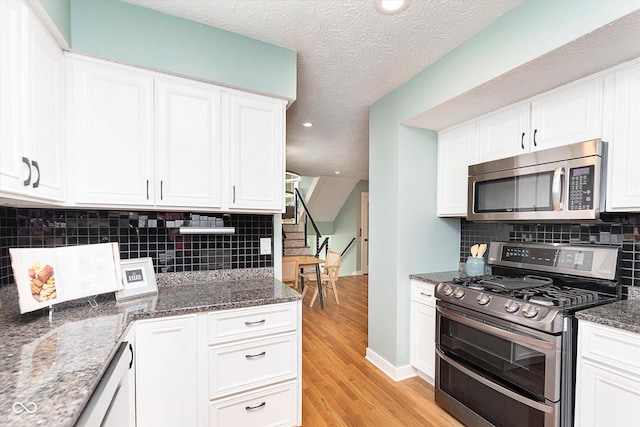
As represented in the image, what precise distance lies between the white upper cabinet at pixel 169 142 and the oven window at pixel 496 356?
151 centimetres

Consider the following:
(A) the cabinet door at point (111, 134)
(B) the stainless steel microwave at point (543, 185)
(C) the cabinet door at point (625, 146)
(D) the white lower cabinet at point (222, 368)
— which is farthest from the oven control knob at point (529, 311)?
(A) the cabinet door at point (111, 134)

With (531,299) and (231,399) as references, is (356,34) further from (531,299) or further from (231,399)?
(231,399)

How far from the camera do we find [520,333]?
158cm

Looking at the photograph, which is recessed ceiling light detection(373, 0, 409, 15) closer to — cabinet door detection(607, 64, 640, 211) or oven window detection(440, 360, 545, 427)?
cabinet door detection(607, 64, 640, 211)

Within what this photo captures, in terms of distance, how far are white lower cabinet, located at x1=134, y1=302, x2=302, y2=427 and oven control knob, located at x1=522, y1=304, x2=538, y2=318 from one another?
127 cm

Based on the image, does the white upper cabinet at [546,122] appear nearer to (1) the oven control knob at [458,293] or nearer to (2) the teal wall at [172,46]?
(1) the oven control knob at [458,293]

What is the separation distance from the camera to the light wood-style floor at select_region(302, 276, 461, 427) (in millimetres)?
1975

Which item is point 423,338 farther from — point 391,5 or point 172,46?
point 172,46

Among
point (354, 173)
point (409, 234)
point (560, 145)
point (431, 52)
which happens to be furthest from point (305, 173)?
point (560, 145)

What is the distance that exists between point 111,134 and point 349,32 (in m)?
1.51

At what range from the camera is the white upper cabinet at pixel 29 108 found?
3.35 feet

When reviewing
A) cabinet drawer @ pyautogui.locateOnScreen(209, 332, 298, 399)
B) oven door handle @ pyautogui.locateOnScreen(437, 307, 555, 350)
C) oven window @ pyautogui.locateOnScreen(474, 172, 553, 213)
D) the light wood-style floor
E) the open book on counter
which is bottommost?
the light wood-style floor

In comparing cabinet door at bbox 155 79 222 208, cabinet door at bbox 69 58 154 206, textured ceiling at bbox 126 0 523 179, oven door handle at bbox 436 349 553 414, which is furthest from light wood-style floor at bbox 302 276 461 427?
textured ceiling at bbox 126 0 523 179

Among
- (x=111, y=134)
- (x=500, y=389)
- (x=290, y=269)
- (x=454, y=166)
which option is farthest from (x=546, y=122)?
(x=290, y=269)
